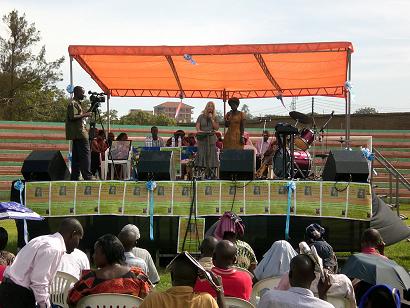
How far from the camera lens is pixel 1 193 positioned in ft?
76.8

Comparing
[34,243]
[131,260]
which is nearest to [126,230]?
[131,260]

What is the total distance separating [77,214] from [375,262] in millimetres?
6771

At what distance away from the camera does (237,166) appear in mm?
11711

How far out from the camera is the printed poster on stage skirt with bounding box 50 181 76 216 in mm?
11828

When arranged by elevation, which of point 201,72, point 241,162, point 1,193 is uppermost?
point 201,72

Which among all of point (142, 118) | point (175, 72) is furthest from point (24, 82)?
point (175, 72)

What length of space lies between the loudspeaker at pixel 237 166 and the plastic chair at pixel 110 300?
20.9ft

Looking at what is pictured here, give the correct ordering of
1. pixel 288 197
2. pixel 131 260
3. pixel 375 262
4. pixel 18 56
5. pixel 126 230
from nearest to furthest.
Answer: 1. pixel 375 262
2. pixel 131 260
3. pixel 126 230
4. pixel 288 197
5. pixel 18 56

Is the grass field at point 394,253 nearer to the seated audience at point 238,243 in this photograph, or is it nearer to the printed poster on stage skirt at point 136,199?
the printed poster on stage skirt at point 136,199

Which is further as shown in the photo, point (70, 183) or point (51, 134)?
point (51, 134)

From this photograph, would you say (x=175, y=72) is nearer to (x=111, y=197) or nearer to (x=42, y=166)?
(x=42, y=166)

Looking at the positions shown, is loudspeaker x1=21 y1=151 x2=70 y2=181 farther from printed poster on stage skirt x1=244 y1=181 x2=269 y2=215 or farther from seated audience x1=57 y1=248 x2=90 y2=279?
seated audience x1=57 y1=248 x2=90 y2=279

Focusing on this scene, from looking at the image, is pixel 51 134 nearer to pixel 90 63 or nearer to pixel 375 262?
pixel 90 63

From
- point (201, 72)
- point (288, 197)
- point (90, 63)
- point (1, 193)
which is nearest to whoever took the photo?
point (288, 197)
